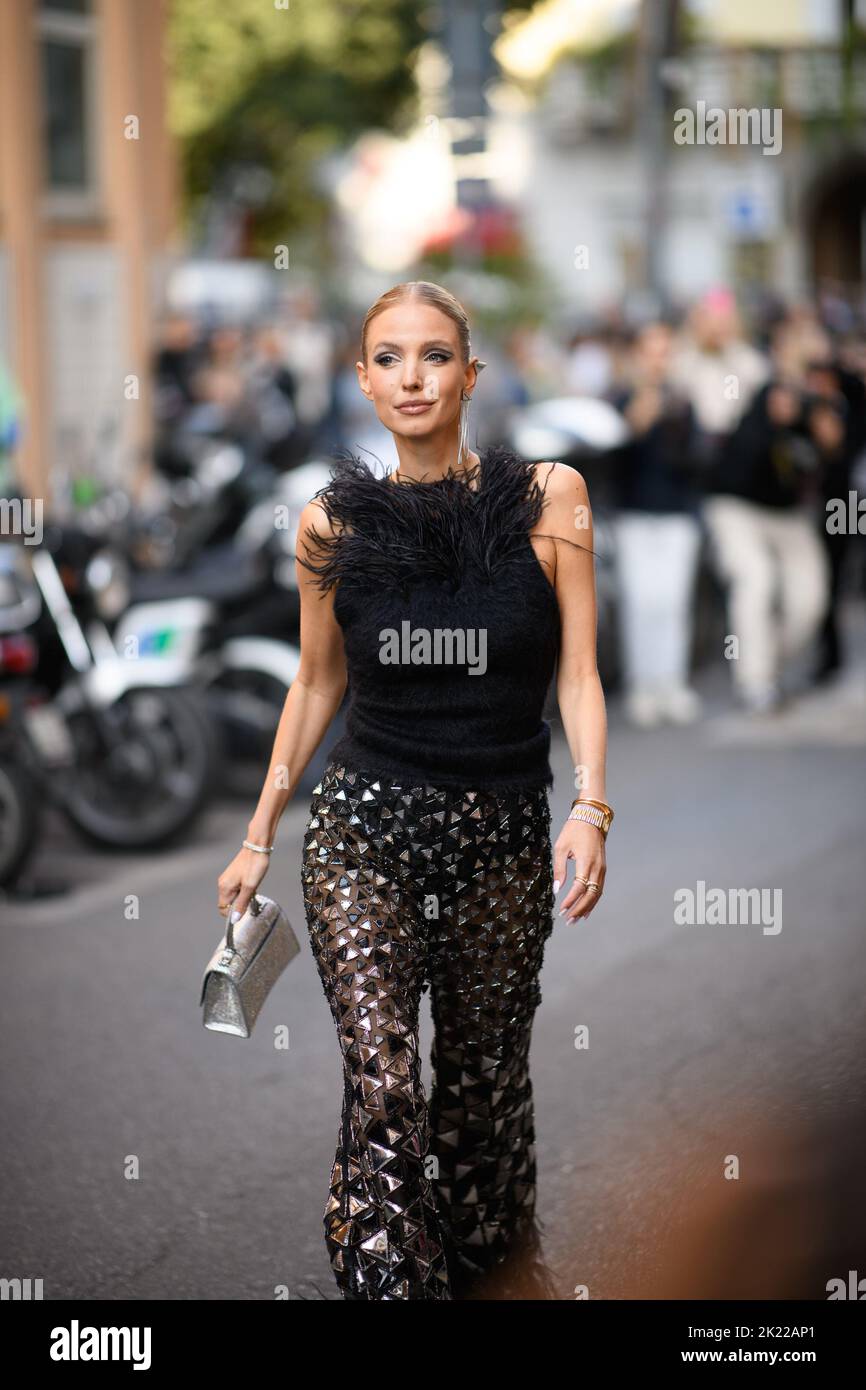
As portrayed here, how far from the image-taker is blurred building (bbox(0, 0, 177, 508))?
1459 centimetres

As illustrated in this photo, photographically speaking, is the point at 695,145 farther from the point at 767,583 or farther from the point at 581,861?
the point at 581,861

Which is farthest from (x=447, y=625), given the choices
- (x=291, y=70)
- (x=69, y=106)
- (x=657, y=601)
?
(x=291, y=70)

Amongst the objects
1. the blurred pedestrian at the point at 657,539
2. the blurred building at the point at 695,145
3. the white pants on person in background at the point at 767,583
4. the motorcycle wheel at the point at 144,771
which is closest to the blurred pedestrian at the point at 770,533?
the white pants on person in background at the point at 767,583

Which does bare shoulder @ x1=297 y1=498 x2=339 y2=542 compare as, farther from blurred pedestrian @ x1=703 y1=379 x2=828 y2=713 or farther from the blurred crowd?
blurred pedestrian @ x1=703 y1=379 x2=828 y2=713

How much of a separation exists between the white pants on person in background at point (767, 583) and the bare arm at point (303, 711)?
24.8ft

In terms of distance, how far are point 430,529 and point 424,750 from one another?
0.37 metres

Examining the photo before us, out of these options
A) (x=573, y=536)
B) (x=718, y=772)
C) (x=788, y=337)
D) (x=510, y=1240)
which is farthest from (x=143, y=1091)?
(x=788, y=337)

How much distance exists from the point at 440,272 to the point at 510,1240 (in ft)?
110

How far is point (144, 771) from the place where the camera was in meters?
7.87

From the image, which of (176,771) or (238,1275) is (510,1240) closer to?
(238,1275)

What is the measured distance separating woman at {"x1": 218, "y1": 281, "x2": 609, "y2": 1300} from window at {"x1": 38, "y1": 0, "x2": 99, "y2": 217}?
41.0ft

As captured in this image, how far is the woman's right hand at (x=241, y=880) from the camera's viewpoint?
3.55m

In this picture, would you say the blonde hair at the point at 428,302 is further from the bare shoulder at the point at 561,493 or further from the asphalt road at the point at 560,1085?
the asphalt road at the point at 560,1085

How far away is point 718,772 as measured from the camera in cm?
948
